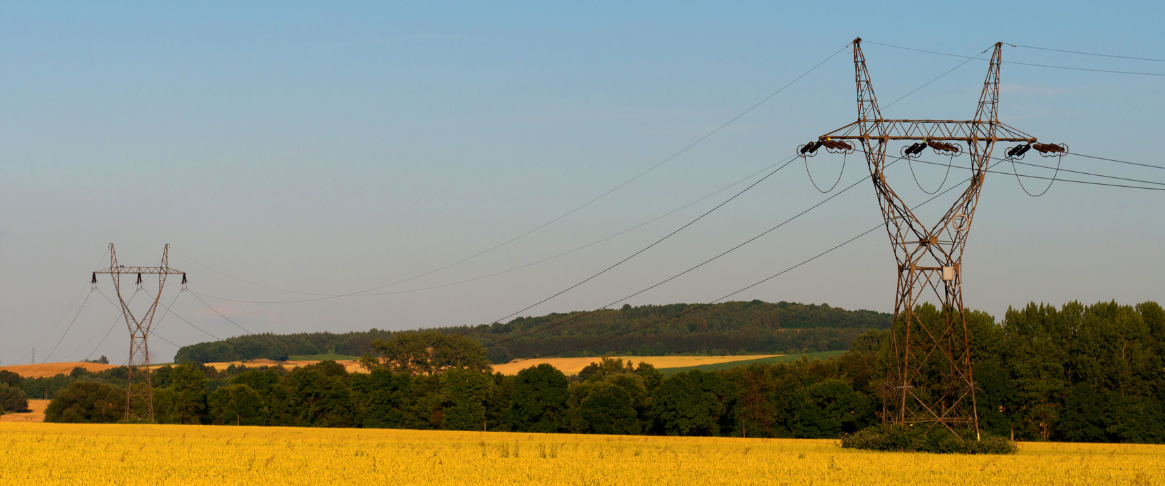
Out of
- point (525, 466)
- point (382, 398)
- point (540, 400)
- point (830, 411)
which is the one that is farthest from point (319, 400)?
point (525, 466)

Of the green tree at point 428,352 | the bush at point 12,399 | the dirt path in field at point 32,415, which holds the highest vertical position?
the green tree at point 428,352

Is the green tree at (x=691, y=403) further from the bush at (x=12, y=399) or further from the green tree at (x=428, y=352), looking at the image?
the bush at (x=12, y=399)

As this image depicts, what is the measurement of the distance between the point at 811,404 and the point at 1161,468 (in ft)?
193

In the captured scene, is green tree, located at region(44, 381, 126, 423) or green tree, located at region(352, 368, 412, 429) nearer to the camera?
green tree, located at region(352, 368, 412, 429)

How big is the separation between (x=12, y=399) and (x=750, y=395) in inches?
5050

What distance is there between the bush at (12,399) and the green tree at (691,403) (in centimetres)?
11688

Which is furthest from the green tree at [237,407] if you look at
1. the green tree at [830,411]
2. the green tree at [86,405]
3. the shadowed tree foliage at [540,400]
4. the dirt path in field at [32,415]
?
the green tree at [830,411]

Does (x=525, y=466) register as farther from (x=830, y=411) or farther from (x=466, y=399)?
(x=466, y=399)

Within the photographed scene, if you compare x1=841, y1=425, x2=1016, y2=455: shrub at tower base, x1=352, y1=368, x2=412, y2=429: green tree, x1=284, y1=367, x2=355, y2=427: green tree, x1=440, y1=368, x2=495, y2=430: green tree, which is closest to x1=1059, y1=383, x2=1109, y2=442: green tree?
x1=841, y1=425, x2=1016, y2=455: shrub at tower base

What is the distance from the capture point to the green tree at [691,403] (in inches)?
4250

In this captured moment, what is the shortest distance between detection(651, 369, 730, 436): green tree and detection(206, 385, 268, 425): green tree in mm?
46001

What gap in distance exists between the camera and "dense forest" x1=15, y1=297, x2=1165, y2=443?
304 feet

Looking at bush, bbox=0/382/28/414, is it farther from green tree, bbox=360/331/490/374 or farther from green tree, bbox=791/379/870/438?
green tree, bbox=791/379/870/438

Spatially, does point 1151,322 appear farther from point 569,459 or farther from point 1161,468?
point 569,459
